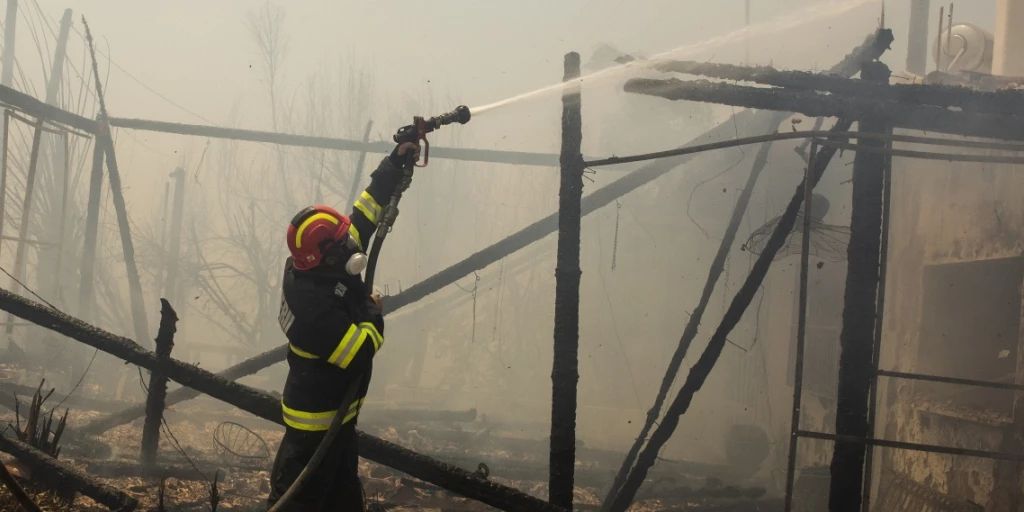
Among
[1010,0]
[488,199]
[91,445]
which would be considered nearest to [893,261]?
[1010,0]

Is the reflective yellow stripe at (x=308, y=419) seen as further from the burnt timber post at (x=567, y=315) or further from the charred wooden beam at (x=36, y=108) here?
the charred wooden beam at (x=36, y=108)

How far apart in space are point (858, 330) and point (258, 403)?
450cm

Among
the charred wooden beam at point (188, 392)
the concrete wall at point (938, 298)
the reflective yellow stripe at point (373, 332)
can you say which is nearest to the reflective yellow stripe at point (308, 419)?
the reflective yellow stripe at point (373, 332)

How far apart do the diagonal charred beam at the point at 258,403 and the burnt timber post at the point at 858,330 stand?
7.64ft

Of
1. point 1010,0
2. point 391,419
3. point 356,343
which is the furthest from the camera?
point 391,419

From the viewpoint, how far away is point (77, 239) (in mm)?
21406

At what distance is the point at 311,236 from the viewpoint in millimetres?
3602

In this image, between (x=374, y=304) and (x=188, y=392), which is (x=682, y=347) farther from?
(x=188, y=392)

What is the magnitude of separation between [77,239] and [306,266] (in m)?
22.4

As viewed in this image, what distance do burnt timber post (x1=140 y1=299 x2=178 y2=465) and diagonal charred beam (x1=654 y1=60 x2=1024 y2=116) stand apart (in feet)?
15.1

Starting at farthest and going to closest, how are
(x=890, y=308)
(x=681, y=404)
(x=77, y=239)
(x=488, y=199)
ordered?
(x=488, y=199)
(x=77, y=239)
(x=890, y=308)
(x=681, y=404)

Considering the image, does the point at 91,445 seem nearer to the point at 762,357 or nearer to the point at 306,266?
the point at 306,266

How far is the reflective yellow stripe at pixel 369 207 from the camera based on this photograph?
4250 millimetres

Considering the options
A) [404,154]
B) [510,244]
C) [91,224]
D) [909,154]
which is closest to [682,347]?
[510,244]
